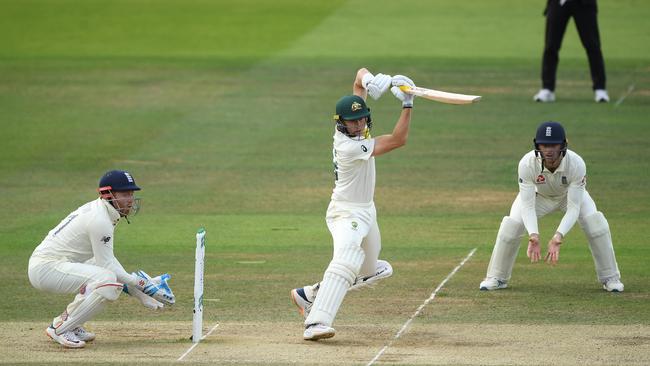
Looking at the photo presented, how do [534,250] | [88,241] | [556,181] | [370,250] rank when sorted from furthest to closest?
[556,181] < [534,250] < [370,250] < [88,241]

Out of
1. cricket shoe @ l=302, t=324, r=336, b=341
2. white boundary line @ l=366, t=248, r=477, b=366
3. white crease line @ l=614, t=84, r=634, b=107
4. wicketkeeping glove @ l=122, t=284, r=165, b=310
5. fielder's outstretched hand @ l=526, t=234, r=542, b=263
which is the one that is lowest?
white boundary line @ l=366, t=248, r=477, b=366

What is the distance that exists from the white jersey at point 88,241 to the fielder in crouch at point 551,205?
137 inches

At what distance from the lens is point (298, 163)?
1892 centimetres

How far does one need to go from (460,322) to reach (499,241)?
146 cm

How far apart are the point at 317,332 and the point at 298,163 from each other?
370 inches

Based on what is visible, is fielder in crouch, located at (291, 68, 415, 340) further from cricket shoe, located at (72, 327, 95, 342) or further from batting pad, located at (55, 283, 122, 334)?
cricket shoe, located at (72, 327, 95, 342)

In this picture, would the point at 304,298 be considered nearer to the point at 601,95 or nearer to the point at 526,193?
the point at 526,193

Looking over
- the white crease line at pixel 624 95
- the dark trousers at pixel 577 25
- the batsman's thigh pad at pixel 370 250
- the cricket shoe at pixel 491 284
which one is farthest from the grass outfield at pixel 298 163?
A: the dark trousers at pixel 577 25

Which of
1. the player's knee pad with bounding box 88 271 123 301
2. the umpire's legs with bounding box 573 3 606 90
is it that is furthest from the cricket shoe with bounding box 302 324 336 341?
the umpire's legs with bounding box 573 3 606 90

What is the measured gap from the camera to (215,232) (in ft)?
49.1

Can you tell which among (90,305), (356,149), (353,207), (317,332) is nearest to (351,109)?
(356,149)

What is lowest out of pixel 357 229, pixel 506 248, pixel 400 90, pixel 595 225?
pixel 506 248

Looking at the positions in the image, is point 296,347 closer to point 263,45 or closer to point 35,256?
point 35,256

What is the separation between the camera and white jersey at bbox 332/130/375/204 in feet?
32.9
